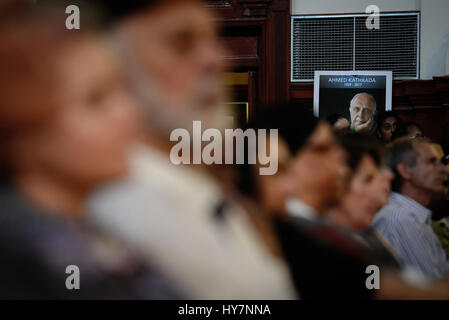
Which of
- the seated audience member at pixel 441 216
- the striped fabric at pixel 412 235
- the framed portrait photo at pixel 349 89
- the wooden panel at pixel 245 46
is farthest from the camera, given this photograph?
the framed portrait photo at pixel 349 89

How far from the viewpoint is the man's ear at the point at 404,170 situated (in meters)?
1.43

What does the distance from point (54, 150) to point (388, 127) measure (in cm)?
108

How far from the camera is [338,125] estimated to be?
4.27 ft

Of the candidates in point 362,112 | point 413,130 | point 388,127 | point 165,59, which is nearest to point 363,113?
point 362,112

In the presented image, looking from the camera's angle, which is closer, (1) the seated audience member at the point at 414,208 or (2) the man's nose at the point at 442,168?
(1) the seated audience member at the point at 414,208

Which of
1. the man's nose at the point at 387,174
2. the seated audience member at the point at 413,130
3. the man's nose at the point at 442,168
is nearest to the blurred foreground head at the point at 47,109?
the man's nose at the point at 387,174

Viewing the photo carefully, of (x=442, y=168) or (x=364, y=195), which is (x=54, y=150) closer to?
(x=364, y=195)

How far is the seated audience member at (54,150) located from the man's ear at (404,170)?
2.62 feet

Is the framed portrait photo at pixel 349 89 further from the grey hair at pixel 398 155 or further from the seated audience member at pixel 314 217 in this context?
the seated audience member at pixel 314 217

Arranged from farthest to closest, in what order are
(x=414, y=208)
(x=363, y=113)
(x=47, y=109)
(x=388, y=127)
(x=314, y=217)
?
(x=363, y=113), (x=388, y=127), (x=414, y=208), (x=314, y=217), (x=47, y=109)

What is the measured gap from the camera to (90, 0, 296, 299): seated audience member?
0.97m

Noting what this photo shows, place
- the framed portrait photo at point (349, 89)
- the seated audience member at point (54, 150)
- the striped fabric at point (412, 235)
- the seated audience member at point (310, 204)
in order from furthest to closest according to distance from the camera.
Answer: the framed portrait photo at point (349, 89) → the striped fabric at point (412, 235) → the seated audience member at point (310, 204) → the seated audience member at point (54, 150)
